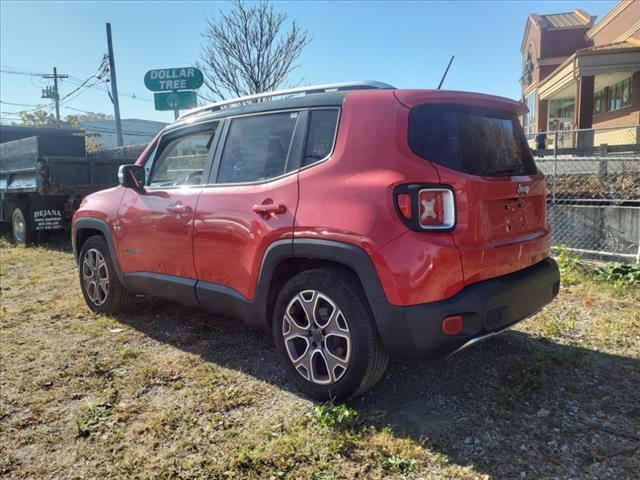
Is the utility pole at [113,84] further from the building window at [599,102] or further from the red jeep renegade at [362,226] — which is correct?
the building window at [599,102]

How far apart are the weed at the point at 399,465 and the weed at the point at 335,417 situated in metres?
0.32

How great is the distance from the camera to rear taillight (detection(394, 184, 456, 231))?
2.65 metres

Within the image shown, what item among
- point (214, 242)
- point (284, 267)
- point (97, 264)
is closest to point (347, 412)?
point (284, 267)

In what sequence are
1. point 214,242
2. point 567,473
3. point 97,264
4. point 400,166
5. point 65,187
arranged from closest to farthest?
point 567,473 < point 400,166 < point 214,242 < point 97,264 < point 65,187

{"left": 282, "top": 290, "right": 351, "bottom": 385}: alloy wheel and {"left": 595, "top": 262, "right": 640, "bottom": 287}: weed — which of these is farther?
{"left": 595, "top": 262, "right": 640, "bottom": 287}: weed

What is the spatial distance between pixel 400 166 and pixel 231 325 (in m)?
2.57

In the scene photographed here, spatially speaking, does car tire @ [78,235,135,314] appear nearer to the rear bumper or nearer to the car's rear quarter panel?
the car's rear quarter panel

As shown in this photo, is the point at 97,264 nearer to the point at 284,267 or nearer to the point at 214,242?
the point at 214,242

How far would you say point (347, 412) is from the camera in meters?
2.85

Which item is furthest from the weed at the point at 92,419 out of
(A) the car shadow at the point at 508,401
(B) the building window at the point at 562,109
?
(B) the building window at the point at 562,109

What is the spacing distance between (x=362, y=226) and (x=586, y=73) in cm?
1872

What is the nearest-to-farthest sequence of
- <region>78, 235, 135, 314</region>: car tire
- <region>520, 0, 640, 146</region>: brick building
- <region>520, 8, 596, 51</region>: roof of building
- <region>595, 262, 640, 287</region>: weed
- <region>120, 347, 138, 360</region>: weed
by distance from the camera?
1. <region>120, 347, 138, 360</region>: weed
2. <region>78, 235, 135, 314</region>: car tire
3. <region>595, 262, 640, 287</region>: weed
4. <region>520, 0, 640, 146</region>: brick building
5. <region>520, 8, 596, 51</region>: roof of building

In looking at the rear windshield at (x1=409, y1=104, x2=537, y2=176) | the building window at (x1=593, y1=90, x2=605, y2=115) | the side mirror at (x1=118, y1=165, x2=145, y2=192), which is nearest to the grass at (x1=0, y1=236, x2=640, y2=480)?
the side mirror at (x1=118, y1=165, x2=145, y2=192)

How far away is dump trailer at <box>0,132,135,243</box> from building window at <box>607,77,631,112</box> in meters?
18.9
